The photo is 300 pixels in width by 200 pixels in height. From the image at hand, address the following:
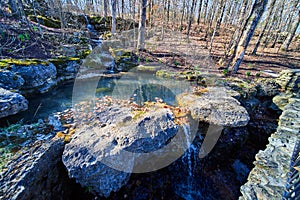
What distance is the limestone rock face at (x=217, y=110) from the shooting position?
13.1 ft

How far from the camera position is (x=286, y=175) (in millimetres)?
2434

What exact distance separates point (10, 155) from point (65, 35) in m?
10.2

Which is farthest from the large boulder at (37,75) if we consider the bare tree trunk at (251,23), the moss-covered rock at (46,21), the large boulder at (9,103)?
the bare tree trunk at (251,23)

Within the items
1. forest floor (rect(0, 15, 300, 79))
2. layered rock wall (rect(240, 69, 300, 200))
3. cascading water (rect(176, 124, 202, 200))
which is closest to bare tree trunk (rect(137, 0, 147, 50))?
forest floor (rect(0, 15, 300, 79))

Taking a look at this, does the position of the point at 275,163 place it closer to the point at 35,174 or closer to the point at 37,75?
the point at 35,174

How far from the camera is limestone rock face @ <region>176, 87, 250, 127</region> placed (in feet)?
13.1

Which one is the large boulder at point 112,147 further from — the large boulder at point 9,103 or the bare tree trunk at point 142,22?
the bare tree trunk at point 142,22

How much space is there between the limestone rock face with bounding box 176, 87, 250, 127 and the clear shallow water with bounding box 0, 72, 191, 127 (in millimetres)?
1002

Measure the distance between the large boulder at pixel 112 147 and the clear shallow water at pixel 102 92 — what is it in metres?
2.16

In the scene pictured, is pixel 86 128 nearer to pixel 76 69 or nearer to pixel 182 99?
pixel 182 99

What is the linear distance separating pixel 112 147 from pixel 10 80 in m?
4.53

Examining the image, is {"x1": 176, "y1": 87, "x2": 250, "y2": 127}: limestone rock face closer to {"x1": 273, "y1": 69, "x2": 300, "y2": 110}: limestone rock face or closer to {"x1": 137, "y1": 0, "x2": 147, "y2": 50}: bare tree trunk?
{"x1": 273, "y1": 69, "x2": 300, "y2": 110}: limestone rock face

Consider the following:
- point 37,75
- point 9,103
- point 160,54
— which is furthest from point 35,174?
point 160,54

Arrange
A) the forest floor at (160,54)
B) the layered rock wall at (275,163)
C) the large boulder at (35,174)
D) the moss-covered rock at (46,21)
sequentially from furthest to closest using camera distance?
the moss-covered rock at (46,21)
the forest floor at (160,54)
the layered rock wall at (275,163)
the large boulder at (35,174)
